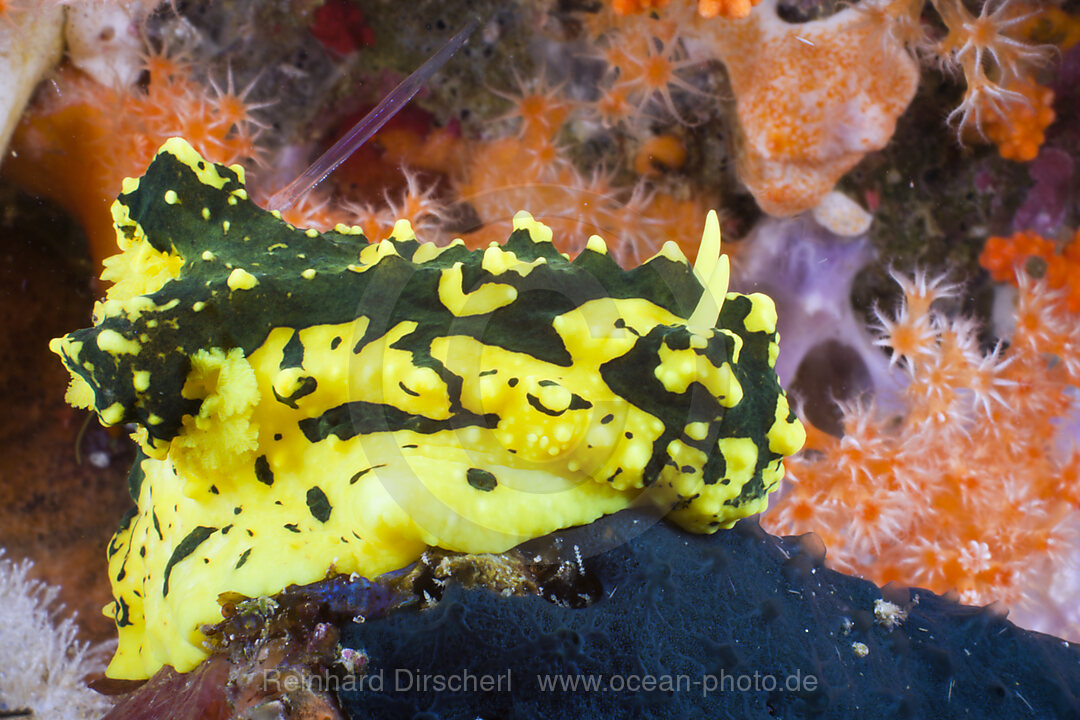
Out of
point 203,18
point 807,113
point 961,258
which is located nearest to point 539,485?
point 807,113

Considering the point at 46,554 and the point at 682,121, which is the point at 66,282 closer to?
the point at 46,554

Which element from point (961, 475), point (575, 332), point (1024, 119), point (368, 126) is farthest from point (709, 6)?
point (961, 475)

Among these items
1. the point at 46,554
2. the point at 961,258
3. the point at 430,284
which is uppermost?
the point at 430,284

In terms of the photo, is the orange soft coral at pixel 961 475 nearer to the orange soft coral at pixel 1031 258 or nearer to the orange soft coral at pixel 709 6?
the orange soft coral at pixel 1031 258

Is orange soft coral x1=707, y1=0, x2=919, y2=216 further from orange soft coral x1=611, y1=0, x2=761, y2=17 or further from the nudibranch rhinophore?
the nudibranch rhinophore

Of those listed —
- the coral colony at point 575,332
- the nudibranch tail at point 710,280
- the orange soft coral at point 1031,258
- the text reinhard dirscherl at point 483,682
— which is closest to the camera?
the text reinhard dirscherl at point 483,682

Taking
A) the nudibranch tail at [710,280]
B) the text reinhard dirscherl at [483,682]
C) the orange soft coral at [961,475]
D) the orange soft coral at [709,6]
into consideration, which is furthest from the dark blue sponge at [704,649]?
the orange soft coral at [709,6]

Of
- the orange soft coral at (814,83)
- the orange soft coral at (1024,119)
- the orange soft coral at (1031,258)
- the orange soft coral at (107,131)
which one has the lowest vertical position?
the orange soft coral at (1031,258)
